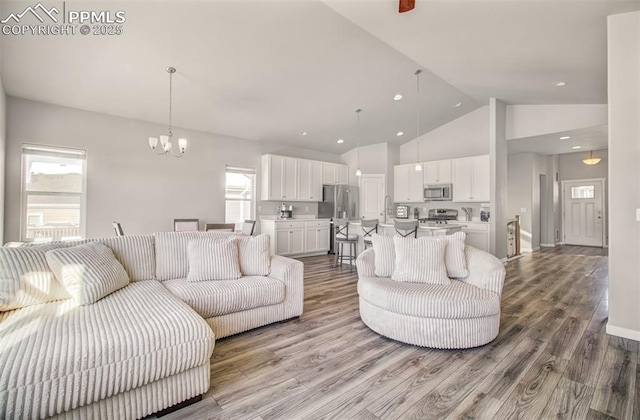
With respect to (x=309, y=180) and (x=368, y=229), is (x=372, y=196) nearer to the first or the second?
(x=309, y=180)

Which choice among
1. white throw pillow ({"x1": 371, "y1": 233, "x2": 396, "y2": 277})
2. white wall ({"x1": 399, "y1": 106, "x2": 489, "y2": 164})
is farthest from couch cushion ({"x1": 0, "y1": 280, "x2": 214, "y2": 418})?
white wall ({"x1": 399, "y1": 106, "x2": 489, "y2": 164})

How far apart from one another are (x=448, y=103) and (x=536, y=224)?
4.43 m

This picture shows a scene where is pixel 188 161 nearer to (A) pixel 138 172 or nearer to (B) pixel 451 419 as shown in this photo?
(A) pixel 138 172

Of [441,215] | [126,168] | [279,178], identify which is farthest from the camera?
[441,215]

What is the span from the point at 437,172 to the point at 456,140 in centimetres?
93

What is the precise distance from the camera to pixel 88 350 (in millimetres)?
1394

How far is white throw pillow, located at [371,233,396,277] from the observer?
9.56 feet

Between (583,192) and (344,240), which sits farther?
(583,192)

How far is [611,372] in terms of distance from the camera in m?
2.01

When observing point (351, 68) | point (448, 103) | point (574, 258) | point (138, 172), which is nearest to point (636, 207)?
point (351, 68)

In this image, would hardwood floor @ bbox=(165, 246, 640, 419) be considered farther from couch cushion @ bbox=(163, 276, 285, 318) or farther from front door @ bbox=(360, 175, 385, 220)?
front door @ bbox=(360, 175, 385, 220)

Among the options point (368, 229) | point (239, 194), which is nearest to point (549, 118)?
point (368, 229)

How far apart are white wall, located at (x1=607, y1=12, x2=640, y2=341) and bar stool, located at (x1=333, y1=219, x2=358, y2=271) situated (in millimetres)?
3315

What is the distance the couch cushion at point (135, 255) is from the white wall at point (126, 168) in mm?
2535
